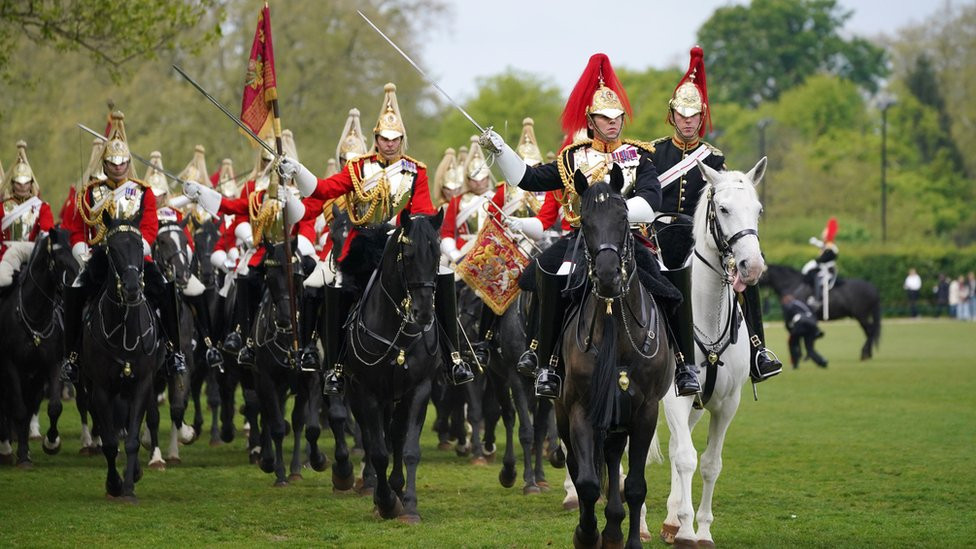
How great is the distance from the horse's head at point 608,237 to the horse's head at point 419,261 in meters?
2.27

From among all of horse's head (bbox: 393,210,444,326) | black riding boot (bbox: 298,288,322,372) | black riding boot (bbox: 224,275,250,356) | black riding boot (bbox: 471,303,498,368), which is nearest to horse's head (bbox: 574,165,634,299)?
horse's head (bbox: 393,210,444,326)

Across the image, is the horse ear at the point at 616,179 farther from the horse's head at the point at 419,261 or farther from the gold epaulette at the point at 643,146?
the horse's head at the point at 419,261

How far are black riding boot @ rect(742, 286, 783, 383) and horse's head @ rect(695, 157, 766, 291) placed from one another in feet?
2.74

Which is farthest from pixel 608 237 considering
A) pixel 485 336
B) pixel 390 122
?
pixel 485 336

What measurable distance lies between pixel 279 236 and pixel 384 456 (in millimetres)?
3858

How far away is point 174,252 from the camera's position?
17828mm

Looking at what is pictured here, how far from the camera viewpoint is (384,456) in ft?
38.8

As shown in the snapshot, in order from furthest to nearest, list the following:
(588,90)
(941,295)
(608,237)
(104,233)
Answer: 1. (941,295)
2. (104,233)
3. (588,90)
4. (608,237)

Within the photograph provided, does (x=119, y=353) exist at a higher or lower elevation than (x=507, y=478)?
higher

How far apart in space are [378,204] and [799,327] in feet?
71.6

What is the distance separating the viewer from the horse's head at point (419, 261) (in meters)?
11.4

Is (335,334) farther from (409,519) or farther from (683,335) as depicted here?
(683,335)

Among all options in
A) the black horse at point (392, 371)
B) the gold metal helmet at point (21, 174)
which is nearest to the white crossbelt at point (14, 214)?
the gold metal helmet at point (21, 174)

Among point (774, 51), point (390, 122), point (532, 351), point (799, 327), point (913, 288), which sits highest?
point (774, 51)
